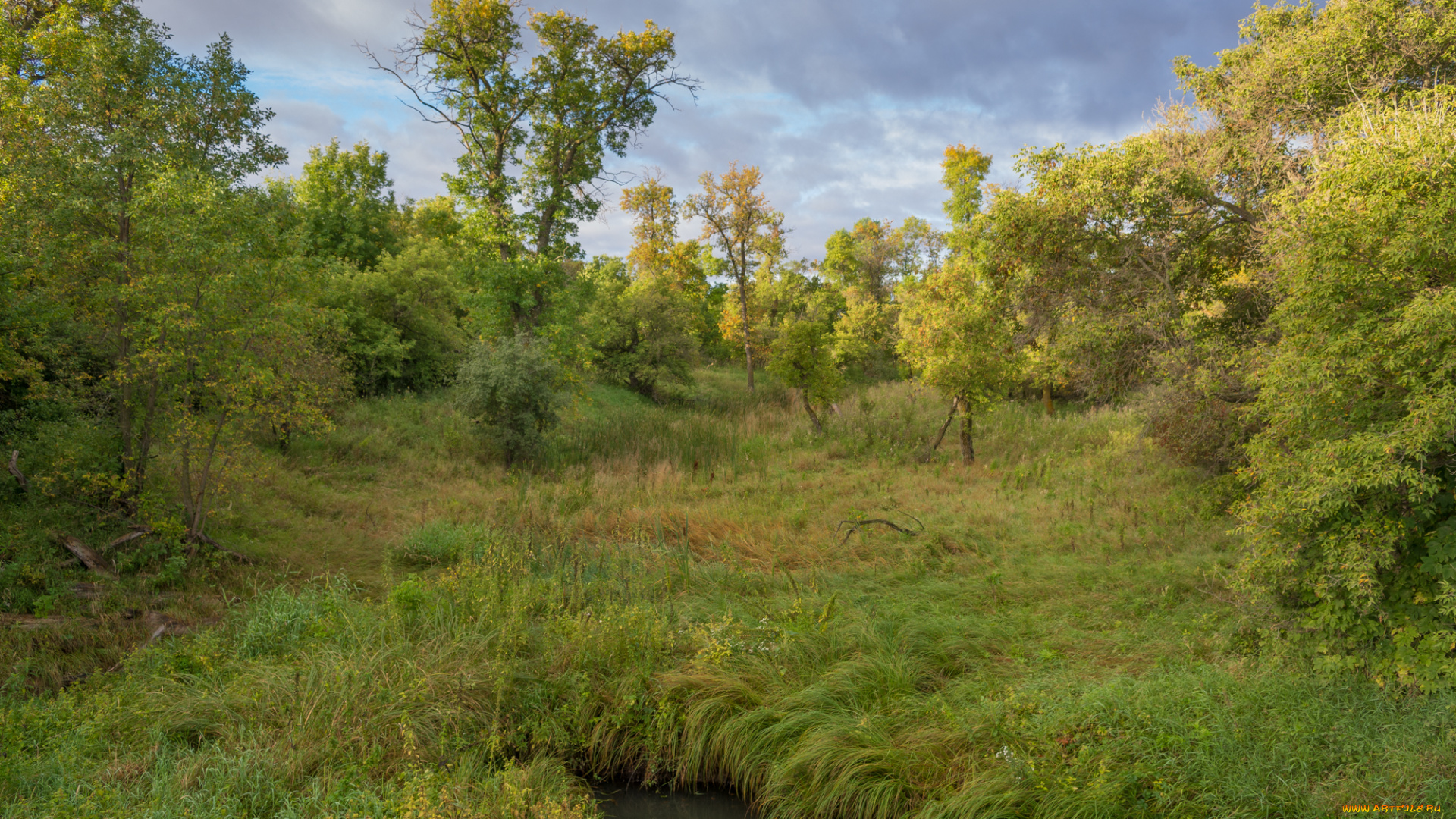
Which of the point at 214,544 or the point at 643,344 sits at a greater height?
the point at 643,344

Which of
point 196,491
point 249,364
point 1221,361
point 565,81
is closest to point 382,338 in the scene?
point 565,81

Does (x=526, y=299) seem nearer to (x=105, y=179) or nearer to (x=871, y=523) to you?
(x=105, y=179)

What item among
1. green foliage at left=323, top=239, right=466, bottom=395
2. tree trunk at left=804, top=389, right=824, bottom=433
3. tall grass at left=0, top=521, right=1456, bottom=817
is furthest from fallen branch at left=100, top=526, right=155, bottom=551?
tree trunk at left=804, top=389, right=824, bottom=433

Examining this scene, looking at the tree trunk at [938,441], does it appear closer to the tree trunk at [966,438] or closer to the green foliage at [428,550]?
the tree trunk at [966,438]

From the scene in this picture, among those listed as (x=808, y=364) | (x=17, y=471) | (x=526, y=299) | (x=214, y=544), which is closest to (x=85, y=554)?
(x=214, y=544)

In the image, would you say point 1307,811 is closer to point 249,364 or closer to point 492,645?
point 492,645

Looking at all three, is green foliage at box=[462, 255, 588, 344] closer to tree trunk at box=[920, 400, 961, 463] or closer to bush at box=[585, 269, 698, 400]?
bush at box=[585, 269, 698, 400]

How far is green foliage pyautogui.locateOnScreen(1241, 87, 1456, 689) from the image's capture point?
4.04 metres

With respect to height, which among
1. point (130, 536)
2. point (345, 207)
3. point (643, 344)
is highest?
point (345, 207)

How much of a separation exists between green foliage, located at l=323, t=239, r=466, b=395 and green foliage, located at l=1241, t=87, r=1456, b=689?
52.6 ft

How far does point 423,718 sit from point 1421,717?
6030 millimetres

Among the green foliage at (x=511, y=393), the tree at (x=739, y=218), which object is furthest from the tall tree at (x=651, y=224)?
the green foliage at (x=511, y=393)

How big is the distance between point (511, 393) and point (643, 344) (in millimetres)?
11248

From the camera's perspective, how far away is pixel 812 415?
60.0 ft
